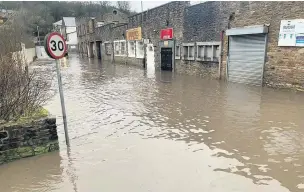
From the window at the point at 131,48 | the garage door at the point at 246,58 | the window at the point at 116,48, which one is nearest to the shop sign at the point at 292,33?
the garage door at the point at 246,58

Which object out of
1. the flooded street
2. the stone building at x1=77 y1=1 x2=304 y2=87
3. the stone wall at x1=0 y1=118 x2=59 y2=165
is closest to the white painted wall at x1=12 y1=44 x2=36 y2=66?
the flooded street

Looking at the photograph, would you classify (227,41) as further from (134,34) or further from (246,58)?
(134,34)

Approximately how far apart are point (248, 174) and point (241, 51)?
9339mm

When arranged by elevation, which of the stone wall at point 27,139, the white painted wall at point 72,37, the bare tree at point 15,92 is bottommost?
the stone wall at point 27,139

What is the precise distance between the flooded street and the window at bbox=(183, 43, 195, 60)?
747 cm

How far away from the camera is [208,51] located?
14.8m

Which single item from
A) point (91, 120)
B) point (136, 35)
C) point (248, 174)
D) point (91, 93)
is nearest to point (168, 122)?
point (91, 120)

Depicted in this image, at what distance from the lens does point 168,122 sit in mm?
7000

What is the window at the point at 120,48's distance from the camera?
27.9 m

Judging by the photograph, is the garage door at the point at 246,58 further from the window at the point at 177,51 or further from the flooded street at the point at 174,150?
the window at the point at 177,51

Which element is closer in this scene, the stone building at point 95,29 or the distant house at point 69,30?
the stone building at point 95,29

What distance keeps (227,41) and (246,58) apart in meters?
1.50

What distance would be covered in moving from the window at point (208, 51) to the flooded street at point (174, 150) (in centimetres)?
540

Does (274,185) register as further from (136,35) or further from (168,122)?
(136,35)
